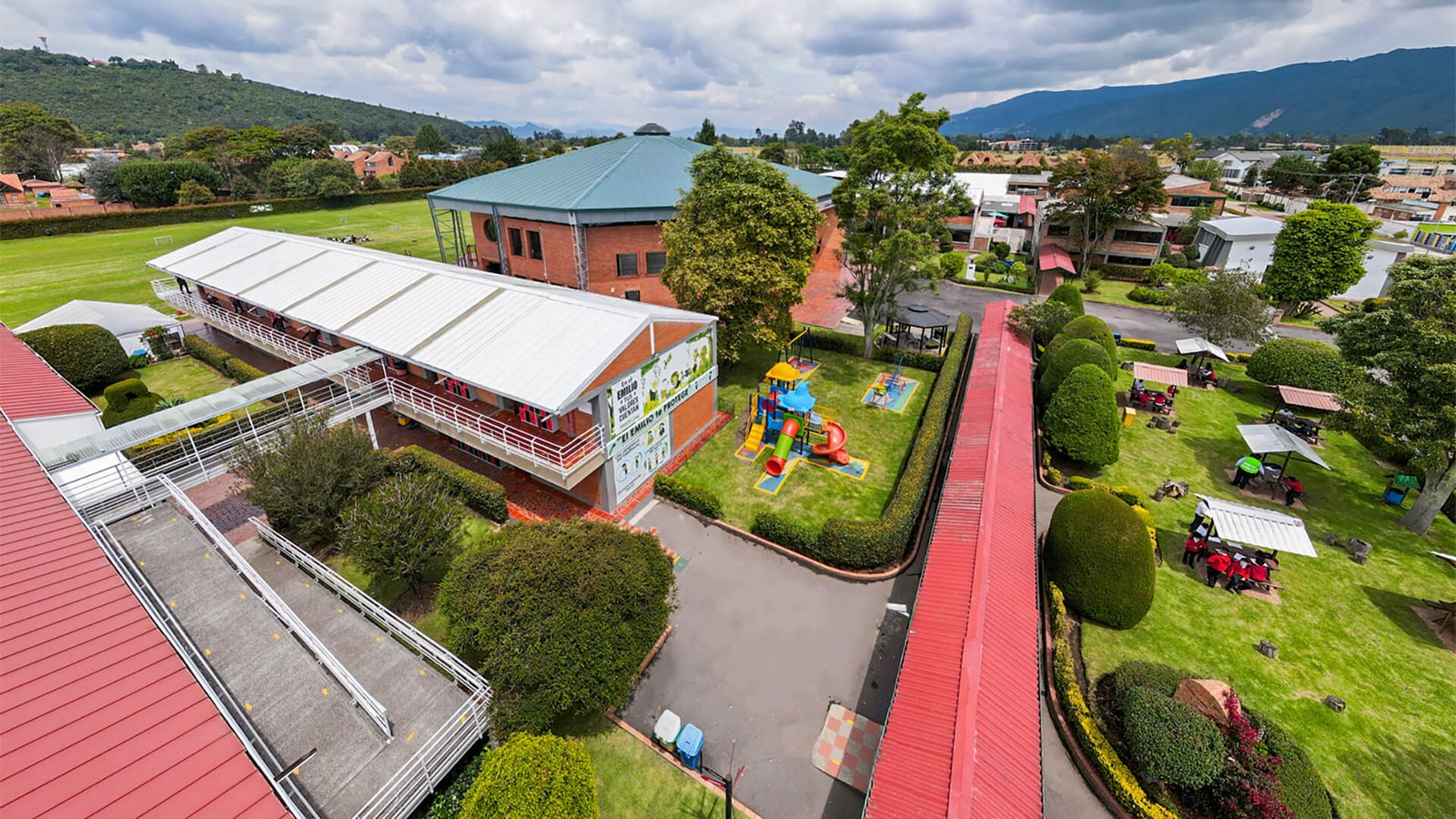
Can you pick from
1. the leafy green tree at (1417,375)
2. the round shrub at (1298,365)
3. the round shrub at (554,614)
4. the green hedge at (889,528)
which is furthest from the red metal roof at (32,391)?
the round shrub at (1298,365)

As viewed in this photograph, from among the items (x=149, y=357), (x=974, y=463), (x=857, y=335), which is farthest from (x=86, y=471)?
(x=857, y=335)

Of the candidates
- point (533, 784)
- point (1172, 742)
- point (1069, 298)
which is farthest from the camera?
point (1069, 298)

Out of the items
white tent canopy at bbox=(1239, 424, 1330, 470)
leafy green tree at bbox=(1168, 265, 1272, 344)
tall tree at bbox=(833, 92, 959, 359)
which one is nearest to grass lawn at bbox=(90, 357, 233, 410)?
tall tree at bbox=(833, 92, 959, 359)

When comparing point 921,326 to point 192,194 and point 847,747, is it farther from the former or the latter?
point 192,194

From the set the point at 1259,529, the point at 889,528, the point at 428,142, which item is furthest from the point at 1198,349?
the point at 428,142

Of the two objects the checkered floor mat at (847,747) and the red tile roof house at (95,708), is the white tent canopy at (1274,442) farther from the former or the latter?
the red tile roof house at (95,708)
